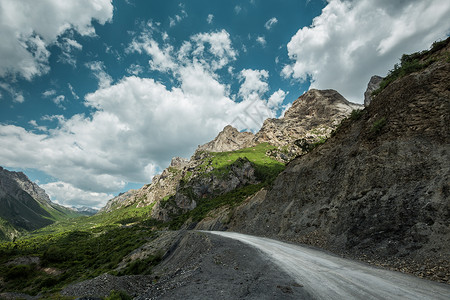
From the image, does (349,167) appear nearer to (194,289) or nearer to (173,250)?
(194,289)

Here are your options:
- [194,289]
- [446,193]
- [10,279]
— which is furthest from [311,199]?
[10,279]

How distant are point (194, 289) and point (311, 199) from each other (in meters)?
21.5

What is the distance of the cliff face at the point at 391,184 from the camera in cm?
1205

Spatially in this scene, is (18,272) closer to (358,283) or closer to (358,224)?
(358,283)

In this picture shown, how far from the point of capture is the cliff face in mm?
12047

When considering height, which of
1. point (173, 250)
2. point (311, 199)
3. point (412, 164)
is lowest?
point (173, 250)

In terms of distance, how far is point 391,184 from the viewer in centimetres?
1591

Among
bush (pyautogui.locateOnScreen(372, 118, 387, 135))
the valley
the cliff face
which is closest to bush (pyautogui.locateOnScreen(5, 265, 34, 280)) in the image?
the valley

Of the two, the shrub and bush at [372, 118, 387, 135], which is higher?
the shrub

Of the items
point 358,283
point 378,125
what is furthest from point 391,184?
point 358,283

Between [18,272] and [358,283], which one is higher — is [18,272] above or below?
below

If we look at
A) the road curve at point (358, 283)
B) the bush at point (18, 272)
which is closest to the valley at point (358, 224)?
the road curve at point (358, 283)

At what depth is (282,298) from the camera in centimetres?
715

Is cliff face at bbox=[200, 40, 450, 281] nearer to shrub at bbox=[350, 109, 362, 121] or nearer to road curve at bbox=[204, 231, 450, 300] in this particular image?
shrub at bbox=[350, 109, 362, 121]
